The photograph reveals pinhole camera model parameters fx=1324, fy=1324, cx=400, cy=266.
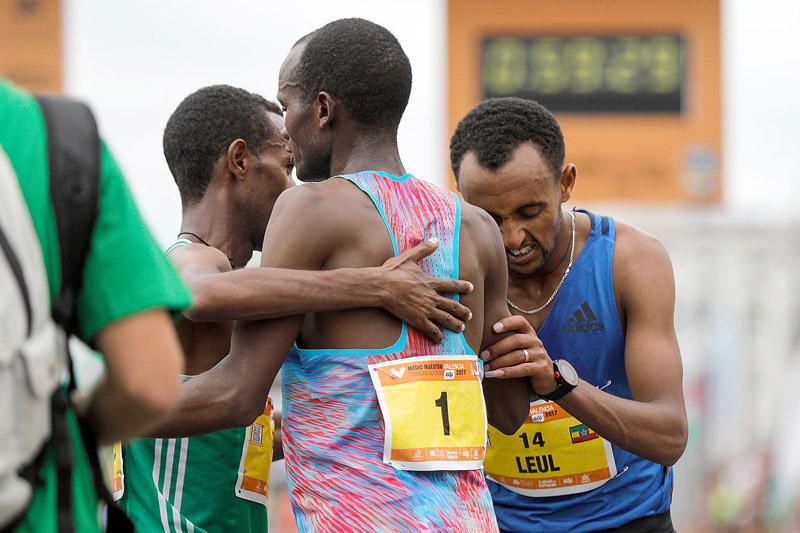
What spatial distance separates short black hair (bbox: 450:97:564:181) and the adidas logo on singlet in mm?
439

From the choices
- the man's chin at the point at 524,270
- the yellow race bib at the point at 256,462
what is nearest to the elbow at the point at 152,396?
the yellow race bib at the point at 256,462

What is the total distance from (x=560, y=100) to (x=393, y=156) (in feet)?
40.8

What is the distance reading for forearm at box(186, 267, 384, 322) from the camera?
2918 mm

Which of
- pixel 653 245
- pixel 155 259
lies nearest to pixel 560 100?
pixel 653 245

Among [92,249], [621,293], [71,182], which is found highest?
[71,182]

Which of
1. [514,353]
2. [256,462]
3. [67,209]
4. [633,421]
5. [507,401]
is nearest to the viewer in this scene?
[67,209]

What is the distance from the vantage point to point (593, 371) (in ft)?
13.6

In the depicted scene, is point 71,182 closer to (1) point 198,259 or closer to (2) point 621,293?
(1) point 198,259

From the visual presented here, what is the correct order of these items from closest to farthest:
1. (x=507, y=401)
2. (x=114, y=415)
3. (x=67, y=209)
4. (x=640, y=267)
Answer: (x=67, y=209), (x=114, y=415), (x=507, y=401), (x=640, y=267)

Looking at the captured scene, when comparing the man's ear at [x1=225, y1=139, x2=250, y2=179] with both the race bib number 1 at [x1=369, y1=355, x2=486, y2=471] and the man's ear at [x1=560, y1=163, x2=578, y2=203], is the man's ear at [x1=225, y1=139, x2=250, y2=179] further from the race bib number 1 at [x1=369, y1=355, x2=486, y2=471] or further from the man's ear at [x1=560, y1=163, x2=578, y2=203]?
the race bib number 1 at [x1=369, y1=355, x2=486, y2=471]

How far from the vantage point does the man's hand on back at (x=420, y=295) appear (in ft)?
9.63

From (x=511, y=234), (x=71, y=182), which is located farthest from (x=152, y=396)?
(x=511, y=234)

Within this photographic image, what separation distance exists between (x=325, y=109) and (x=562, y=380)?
101 centimetres

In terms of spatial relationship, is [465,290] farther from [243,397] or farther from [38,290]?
[38,290]
